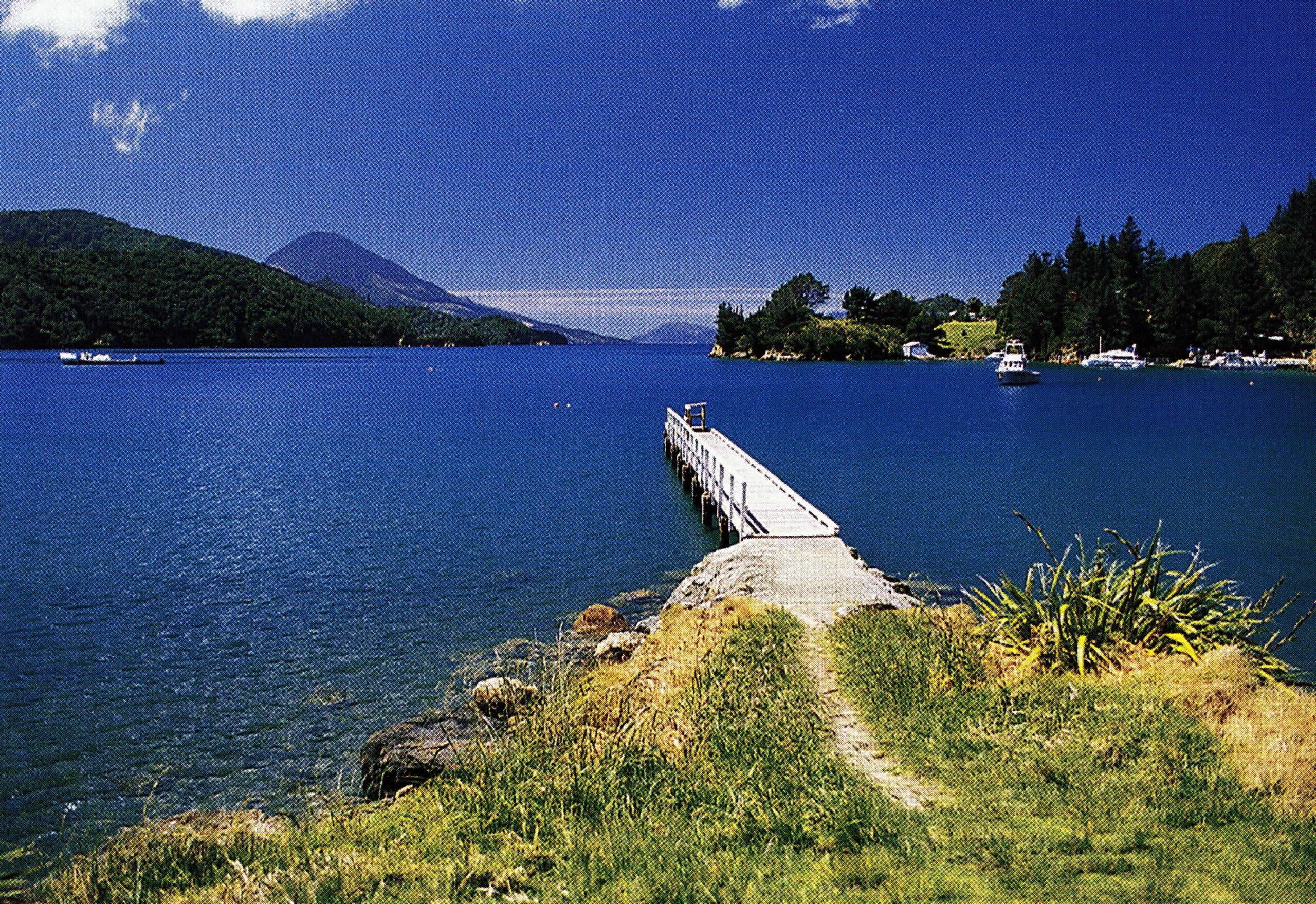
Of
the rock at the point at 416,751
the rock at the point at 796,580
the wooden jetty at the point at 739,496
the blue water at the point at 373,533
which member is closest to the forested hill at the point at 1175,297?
the blue water at the point at 373,533

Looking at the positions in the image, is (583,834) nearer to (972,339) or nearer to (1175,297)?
(1175,297)

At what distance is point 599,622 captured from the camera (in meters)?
16.4

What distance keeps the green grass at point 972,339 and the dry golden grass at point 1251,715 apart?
168m

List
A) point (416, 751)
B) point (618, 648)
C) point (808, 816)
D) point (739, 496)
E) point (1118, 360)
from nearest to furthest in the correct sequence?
Result: 1. point (808, 816)
2. point (416, 751)
3. point (618, 648)
4. point (739, 496)
5. point (1118, 360)

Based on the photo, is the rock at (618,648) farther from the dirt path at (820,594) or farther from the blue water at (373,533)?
the blue water at (373,533)

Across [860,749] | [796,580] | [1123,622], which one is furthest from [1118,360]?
[860,749]

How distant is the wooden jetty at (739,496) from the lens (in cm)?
1989

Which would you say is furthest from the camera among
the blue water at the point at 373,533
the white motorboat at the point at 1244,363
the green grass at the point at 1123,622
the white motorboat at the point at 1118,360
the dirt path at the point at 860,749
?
the white motorboat at the point at 1118,360

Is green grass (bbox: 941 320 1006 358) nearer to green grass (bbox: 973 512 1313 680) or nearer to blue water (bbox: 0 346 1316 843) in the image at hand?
blue water (bbox: 0 346 1316 843)

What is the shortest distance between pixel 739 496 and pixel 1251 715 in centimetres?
1570

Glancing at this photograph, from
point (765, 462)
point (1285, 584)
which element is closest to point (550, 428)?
point (765, 462)

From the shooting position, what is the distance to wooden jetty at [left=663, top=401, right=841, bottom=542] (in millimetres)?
19891

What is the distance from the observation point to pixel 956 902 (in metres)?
5.08

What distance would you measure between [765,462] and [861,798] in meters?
32.1
